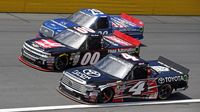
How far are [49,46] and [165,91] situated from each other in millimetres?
4393

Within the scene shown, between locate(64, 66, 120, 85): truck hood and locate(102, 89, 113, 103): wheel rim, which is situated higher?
locate(64, 66, 120, 85): truck hood

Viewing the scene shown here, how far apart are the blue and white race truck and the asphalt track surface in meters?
0.97

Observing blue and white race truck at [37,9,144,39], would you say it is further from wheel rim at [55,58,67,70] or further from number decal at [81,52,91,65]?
wheel rim at [55,58,67,70]

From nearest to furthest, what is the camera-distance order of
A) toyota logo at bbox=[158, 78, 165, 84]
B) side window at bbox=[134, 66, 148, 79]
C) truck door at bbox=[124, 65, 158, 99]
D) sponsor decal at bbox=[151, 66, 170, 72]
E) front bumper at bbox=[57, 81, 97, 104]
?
1. front bumper at bbox=[57, 81, 97, 104]
2. truck door at bbox=[124, 65, 158, 99]
3. side window at bbox=[134, 66, 148, 79]
4. toyota logo at bbox=[158, 78, 165, 84]
5. sponsor decal at bbox=[151, 66, 170, 72]

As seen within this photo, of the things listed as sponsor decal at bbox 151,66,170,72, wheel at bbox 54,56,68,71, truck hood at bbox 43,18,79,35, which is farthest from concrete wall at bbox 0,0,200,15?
sponsor decal at bbox 151,66,170,72

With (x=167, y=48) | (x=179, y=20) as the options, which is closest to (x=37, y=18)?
(x=167, y=48)

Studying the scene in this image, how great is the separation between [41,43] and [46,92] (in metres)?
2.91

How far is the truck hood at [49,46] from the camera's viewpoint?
60.4 feet

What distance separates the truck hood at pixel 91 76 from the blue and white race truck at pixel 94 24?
5.85m

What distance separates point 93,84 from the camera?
15.4 m

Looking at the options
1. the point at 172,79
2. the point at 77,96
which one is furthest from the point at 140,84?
the point at 77,96

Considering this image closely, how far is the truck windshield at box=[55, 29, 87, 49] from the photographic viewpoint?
19.4 meters

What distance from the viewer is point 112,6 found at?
3152cm

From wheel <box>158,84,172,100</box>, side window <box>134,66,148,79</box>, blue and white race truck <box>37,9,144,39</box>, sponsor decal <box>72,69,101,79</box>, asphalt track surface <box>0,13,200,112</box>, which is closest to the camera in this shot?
sponsor decal <box>72,69,101,79</box>
